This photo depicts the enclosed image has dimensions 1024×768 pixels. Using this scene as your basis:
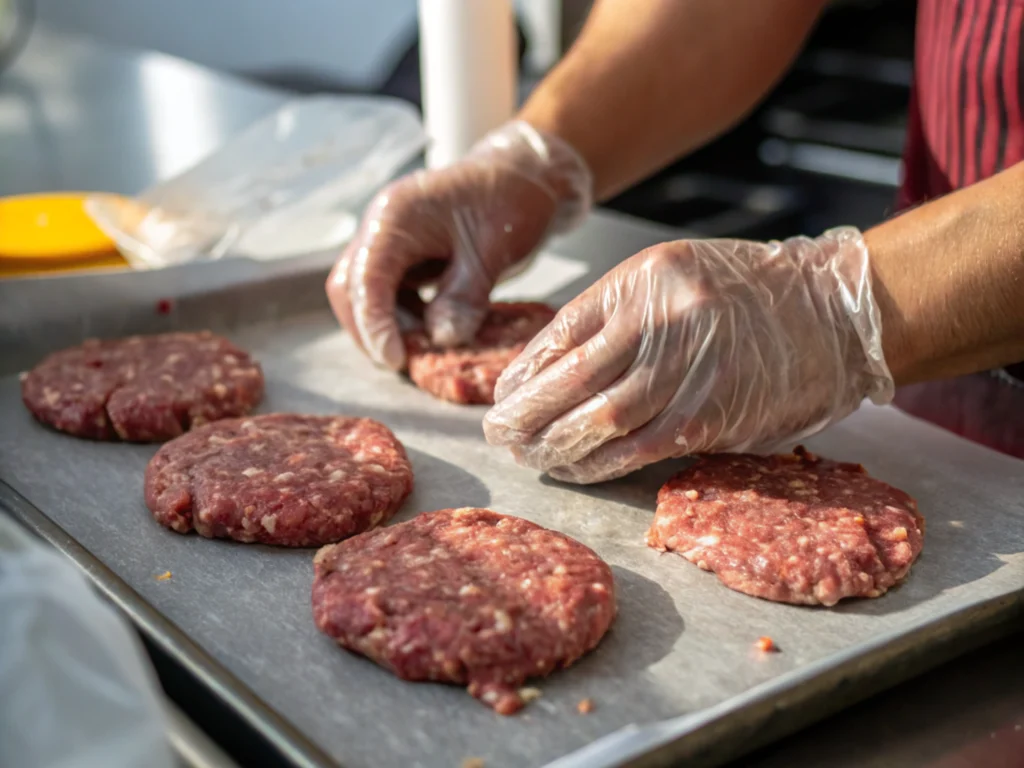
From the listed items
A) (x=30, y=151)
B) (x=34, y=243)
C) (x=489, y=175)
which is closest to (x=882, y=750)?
(x=489, y=175)

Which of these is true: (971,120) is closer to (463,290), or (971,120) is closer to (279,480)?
(463,290)

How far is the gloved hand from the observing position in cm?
205

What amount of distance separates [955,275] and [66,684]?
1.26 meters

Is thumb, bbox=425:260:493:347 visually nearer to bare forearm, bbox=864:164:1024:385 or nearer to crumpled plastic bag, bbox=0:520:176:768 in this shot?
bare forearm, bbox=864:164:1024:385

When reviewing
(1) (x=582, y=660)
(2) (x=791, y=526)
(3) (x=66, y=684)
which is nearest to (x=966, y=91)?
(2) (x=791, y=526)

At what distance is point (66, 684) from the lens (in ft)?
2.85

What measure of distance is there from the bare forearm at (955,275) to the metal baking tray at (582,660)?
0.23 metres

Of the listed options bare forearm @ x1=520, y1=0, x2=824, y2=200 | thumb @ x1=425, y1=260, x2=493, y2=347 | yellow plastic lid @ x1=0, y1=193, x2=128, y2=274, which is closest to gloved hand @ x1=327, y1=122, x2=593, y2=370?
thumb @ x1=425, y1=260, x2=493, y2=347

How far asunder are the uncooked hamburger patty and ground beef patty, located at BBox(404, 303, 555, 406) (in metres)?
0.30

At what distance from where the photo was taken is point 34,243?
2.38 metres

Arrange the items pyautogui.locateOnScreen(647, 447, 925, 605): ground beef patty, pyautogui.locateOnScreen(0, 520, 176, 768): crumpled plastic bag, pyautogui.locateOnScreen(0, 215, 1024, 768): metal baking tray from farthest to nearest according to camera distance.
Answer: pyautogui.locateOnScreen(647, 447, 925, 605): ground beef patty → pyautogui.locateOnScreen(0, 215, 1024, 768): metal baking tray → pyautogui.locateOnScreen(0, 520, 176, 768): crumpled plastic bag

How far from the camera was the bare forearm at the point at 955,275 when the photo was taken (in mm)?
1554

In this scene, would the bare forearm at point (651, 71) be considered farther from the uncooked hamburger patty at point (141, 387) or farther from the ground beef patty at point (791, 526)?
the ground beef patty at point (791, 526)

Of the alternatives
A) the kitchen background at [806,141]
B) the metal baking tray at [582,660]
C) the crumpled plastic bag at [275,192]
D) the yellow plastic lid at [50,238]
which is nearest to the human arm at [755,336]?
the metal baking tray at [582,660]
